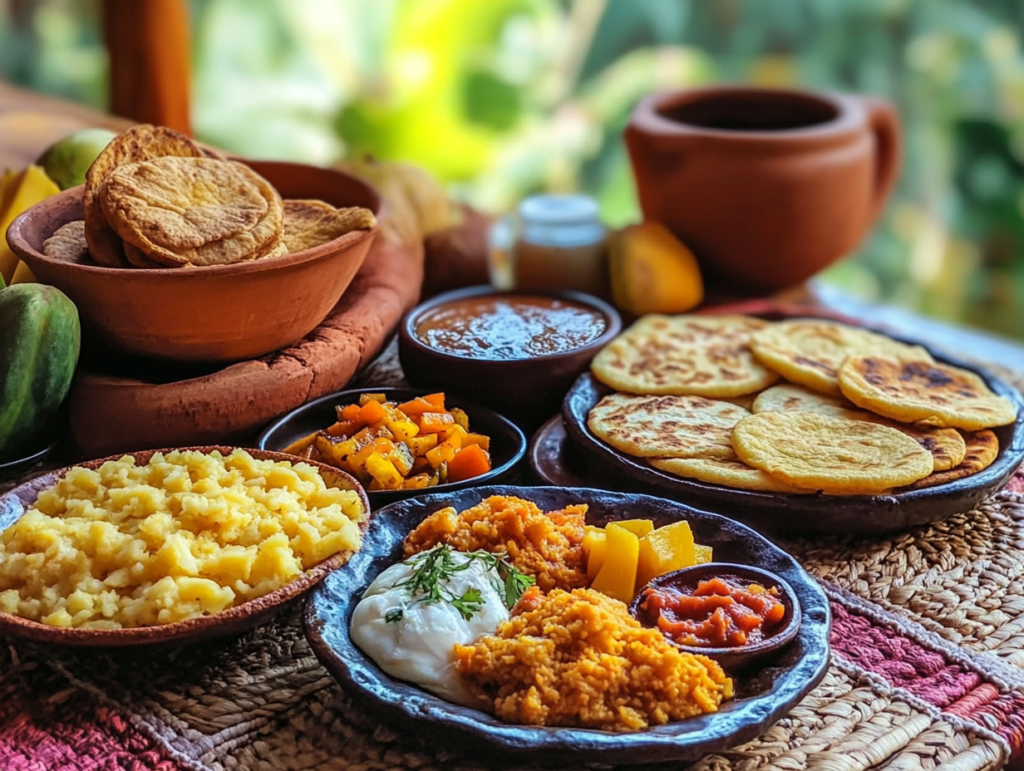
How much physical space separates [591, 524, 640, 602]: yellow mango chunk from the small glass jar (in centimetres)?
119

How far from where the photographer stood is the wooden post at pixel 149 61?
3.18 m

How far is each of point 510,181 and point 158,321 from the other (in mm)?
3241

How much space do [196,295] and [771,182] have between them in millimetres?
1453

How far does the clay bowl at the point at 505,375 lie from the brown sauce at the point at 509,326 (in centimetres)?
3

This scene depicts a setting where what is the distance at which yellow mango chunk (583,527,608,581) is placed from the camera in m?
1.52

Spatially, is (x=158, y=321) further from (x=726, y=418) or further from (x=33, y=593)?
(x=726, y=418)

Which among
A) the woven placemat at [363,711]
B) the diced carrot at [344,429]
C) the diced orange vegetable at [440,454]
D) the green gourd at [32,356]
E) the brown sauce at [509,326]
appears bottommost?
the woven placemat at [363,711]

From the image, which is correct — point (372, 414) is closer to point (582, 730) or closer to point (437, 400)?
point (437, 400)

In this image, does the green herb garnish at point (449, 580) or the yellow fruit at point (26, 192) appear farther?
the yellow fruit at point (26, 192)

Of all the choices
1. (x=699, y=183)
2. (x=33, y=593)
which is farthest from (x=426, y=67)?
(x=33, y=593)

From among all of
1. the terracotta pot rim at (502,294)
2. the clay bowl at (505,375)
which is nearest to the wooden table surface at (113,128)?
the terracotta pot rim at (502,294)

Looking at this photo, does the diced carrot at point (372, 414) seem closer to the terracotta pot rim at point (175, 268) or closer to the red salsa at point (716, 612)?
the terracotta pot rim at point (175, 268)

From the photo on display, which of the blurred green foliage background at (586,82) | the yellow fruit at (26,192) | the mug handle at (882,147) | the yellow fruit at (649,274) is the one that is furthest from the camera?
the blurred green foliage background at (586,82)

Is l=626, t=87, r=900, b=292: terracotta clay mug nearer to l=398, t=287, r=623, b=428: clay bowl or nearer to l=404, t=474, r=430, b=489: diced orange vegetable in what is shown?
l=398, t=287, r=623, b=428: clay bowl
